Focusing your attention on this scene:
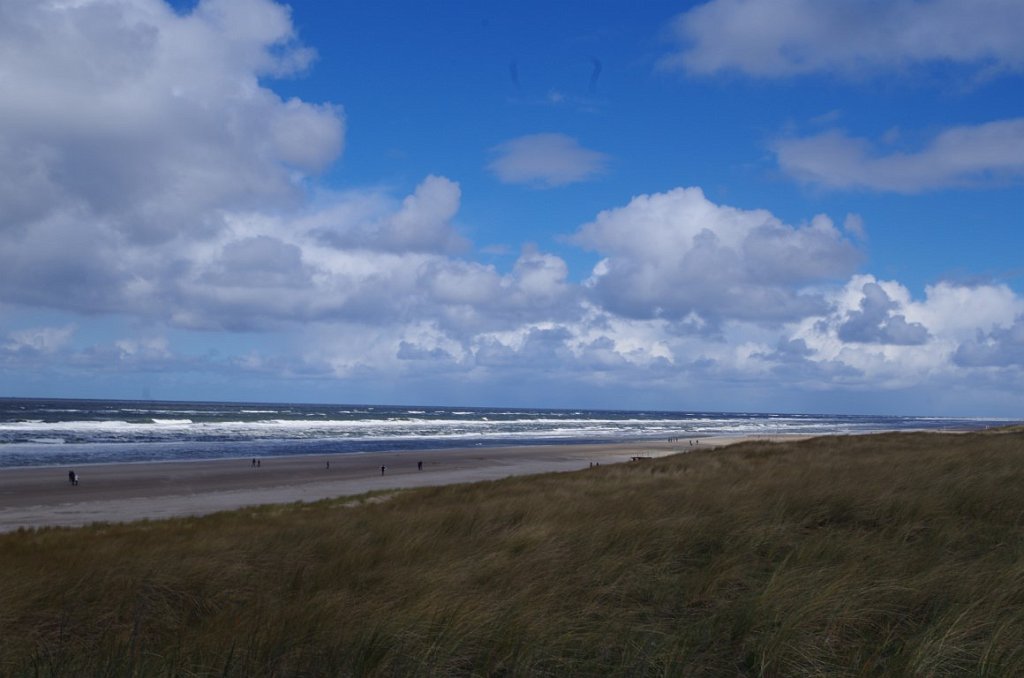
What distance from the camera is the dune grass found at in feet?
13.9

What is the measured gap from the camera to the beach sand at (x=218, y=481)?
25.0 metres

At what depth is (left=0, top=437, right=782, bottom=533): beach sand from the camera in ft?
82.1

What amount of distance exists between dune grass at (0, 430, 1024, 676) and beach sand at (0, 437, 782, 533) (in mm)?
17437

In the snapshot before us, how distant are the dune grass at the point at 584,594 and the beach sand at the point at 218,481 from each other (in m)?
17.4

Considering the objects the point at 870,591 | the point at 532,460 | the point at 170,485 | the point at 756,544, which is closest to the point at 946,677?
the point at 870,591

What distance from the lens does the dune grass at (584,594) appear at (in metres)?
4.24

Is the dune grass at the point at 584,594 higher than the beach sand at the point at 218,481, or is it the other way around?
the dune grass at the point at 584,594

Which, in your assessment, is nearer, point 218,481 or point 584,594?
point 584,594

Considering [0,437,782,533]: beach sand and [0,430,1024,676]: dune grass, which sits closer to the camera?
[0,430,1024,676]: dune grass

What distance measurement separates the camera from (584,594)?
18.4ft

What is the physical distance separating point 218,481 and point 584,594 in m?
32.8

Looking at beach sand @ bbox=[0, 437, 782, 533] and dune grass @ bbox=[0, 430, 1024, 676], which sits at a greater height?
dune grass @ bbox=[0, 430, 1024, 676]

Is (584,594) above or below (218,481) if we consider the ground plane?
above

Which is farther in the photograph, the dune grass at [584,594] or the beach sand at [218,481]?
the beach sand at [218,481]
